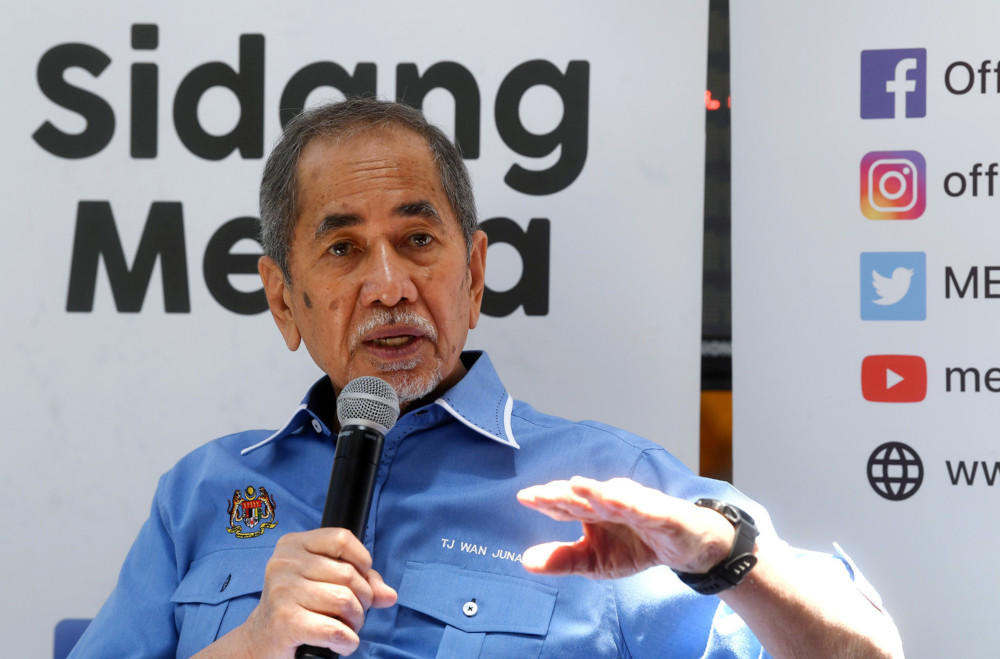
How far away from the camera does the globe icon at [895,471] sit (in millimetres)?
2033

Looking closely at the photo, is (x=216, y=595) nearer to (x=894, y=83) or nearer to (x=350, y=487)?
(x=350, y=487)

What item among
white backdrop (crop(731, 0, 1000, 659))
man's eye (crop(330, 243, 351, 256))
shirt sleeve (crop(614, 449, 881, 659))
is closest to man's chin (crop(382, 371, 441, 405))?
man's eye (crop(330, 243, 351, 256))

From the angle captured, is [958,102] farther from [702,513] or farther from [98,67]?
[98,67]

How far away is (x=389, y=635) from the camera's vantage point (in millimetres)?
1616

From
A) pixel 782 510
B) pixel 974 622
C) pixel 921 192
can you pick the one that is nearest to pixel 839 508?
pixel 782 510

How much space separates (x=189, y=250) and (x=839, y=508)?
1.63 m

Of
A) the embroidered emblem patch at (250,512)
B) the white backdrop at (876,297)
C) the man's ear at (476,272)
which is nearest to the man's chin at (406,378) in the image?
the man's ear at (476,272)

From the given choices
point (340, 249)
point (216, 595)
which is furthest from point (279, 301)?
point (216, 595)

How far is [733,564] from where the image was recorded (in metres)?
1.23

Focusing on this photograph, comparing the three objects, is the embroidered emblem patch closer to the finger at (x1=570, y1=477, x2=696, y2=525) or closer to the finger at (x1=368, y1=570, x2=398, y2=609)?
the finger at (x1=368, y1=570, x2=398, y2=609)

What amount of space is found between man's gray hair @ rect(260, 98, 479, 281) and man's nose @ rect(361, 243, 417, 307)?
189 millimetres

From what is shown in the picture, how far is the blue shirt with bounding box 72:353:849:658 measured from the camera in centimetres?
157

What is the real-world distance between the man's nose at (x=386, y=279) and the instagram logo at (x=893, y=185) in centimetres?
105

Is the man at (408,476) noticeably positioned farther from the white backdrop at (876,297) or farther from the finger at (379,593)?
the white backdrop at (876,297)
